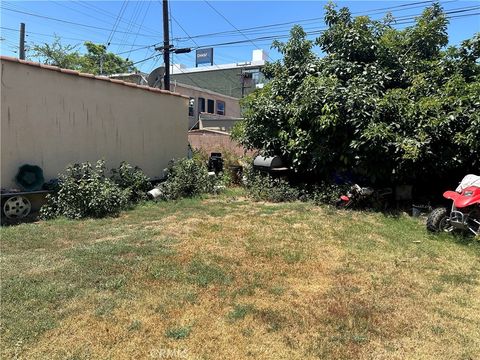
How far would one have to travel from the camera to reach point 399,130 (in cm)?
729

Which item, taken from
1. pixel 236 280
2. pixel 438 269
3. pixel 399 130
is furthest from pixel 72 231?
pixel 399 130

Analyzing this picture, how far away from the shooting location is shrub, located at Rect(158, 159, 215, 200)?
8797 millimetres

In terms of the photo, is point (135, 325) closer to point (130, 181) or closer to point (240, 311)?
point (240, 311)

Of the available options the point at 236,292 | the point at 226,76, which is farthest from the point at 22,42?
the point at 236,292

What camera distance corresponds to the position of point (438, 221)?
19.5ft

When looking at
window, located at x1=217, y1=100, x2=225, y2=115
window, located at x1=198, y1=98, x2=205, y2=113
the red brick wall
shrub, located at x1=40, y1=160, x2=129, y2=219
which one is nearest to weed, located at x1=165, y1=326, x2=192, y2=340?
shrub, located at x1=40, y1=160, x2=129, y2=219

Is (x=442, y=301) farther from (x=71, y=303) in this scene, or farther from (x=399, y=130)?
(x=399, y=130)

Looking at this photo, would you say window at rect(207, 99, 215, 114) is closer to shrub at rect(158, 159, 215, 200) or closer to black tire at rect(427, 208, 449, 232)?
shrub at rect(158, 159, 215, 200)

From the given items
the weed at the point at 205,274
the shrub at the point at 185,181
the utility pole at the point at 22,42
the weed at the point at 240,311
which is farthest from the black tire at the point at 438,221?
the utility pole at the point at 22,42

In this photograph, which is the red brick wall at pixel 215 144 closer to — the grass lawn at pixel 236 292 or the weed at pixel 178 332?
the grass lawn at pixel 236 292

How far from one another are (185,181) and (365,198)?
158 inches

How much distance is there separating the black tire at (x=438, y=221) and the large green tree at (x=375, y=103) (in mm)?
1139

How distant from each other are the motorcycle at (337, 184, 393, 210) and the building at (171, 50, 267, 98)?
65.9 feet

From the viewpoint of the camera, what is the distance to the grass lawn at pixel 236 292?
2809 millimetres
